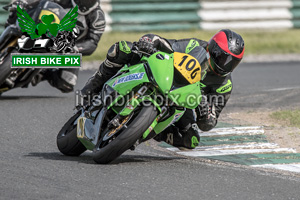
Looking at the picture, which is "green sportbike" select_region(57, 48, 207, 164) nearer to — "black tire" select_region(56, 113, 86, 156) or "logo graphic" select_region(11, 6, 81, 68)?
"black tire" select_region(56, 113, 86, 156)

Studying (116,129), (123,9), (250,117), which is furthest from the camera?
(123,9)

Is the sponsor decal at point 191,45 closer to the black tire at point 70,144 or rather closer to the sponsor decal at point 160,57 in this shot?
the sponsor decal at point 160,57

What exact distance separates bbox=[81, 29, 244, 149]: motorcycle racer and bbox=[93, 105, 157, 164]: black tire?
0.73m

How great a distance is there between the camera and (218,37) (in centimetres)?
699

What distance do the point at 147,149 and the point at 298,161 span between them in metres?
1.56

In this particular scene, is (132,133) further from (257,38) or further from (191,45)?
(257,38)

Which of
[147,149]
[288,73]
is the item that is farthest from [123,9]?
[147,149]

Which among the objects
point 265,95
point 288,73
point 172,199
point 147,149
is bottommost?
point 288,73

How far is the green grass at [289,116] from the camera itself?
918 cm

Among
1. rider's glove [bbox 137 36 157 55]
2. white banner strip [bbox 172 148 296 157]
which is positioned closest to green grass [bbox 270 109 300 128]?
white banner strip [bbox 172 148 296 157]

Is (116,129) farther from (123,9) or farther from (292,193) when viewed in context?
(123,9)

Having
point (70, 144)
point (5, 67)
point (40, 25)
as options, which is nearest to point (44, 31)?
point (40, 25)

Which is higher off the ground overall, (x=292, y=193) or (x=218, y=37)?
(x=218, y=37)

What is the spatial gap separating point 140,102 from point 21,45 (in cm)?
444
